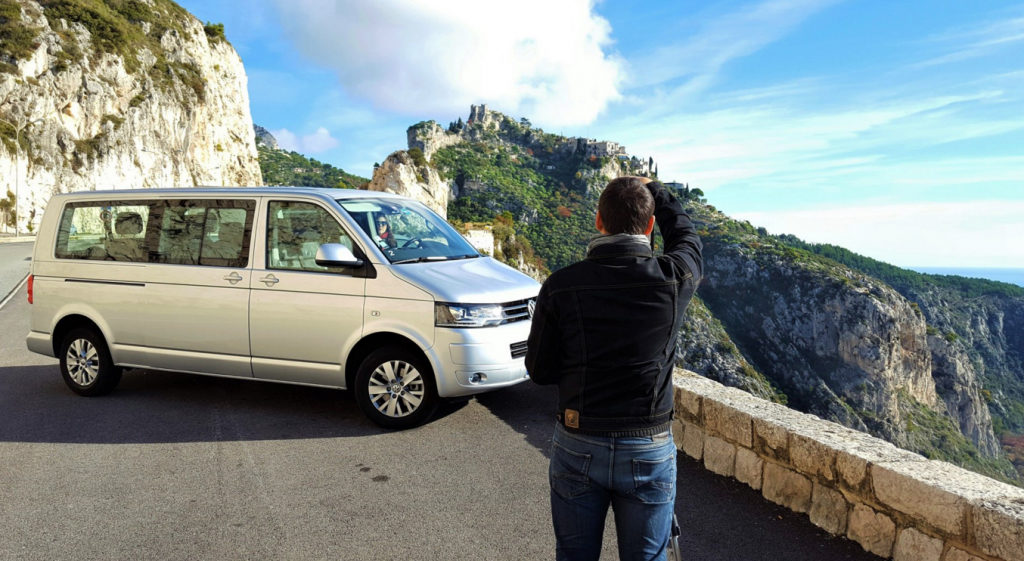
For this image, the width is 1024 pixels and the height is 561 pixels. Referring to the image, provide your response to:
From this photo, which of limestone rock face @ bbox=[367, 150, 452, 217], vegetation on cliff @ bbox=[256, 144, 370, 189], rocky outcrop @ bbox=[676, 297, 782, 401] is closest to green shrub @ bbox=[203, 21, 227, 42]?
vegetation on cliff @ bbox=[256, 144, 370, 189]

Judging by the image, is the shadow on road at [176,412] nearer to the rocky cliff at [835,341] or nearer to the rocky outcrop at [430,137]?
the rocky cliff at [835,341]

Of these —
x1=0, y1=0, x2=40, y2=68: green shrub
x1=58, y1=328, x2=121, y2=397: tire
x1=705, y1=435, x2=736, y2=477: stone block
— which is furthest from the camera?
x1=0, y1=0, x2=40, y2=68: green shrub

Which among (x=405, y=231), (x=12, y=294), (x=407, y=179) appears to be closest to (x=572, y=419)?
(x=405, y=231)

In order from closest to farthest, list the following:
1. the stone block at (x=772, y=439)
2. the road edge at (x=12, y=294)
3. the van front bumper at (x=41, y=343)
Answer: the stone block at (x=772, y=439)
the van front bumper at (x=41, y=343)
the road edge at (x=12, y=294)

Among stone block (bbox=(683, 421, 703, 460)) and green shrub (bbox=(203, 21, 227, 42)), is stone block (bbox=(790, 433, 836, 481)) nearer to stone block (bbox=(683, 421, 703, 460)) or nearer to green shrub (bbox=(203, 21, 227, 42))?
stone block (bbox=(683, 421, 703, 460))

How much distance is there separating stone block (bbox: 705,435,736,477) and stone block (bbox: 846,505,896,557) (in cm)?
96

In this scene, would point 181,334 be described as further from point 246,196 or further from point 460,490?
point 460,490

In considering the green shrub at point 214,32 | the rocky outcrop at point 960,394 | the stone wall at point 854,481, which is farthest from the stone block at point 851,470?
the rocky outcrop at point 960,394

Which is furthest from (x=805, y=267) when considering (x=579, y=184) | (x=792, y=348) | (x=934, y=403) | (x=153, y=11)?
(x=153, y=11)

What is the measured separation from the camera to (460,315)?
488 cm

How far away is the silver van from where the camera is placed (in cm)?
497

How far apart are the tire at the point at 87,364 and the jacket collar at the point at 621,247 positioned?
5956mm

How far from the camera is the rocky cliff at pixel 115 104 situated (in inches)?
2057

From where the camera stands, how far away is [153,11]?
74.2 metres
